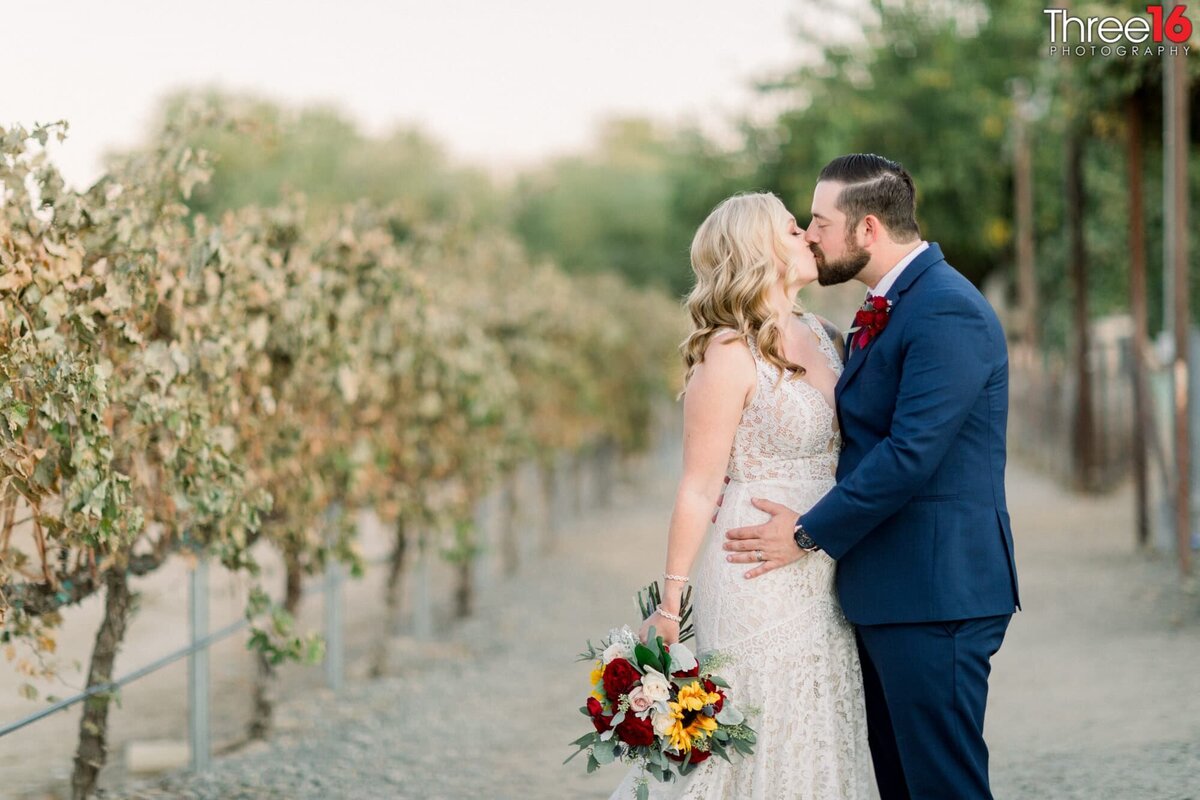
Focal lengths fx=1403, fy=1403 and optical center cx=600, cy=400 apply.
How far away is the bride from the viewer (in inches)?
157

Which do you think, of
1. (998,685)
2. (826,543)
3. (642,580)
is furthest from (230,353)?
(642,580)

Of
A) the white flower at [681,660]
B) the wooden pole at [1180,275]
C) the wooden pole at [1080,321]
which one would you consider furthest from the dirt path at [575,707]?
the wooden pole at [1080,321]

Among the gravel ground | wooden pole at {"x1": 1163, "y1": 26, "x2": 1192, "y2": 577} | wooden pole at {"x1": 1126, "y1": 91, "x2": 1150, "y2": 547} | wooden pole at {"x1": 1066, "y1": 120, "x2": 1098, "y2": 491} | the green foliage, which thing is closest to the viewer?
the green foliage

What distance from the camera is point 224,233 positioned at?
17.9ft

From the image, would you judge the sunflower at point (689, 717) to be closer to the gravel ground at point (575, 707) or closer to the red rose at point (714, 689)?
the red rose at point (714, 689)

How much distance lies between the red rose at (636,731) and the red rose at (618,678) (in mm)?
66

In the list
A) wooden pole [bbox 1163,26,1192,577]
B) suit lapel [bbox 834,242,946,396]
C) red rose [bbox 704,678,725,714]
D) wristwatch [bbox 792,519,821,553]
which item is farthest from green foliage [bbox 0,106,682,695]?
wooden pole [bbox 1163,26,1192,577]

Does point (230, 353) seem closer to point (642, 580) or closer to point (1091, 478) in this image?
point (642, 580)

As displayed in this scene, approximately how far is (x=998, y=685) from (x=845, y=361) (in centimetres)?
435

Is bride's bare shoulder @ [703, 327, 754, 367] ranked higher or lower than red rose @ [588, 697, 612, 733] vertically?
higher

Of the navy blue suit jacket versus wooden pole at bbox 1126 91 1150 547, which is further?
wooden pole at bbox 1126 91 1150 547

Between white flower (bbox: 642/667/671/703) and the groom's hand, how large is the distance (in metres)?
0.40

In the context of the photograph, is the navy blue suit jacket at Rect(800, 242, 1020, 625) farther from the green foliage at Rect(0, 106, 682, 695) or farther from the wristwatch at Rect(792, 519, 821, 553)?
the green foliage at Rect(0, 106, 682, 695)

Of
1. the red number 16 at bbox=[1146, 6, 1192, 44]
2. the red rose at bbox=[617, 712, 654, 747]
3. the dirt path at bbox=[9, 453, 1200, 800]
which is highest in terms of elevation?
the red number 16 at bbox=[1146, 6, 1192, 44]
